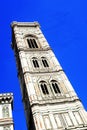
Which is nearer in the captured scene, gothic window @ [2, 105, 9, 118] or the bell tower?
gothic window @ [2, 105, 9, 118]

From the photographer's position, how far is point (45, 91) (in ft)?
101

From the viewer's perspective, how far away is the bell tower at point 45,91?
26.3m

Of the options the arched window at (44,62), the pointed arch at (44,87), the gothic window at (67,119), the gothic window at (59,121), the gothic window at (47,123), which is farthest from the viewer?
the arched window at (44,62)

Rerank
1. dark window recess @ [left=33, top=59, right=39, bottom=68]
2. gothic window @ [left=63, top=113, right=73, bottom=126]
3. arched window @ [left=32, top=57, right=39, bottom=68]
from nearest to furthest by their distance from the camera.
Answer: gothic window @ [left=63, top=113, right=73, bottom=126] → dark window recess @ [left=33, top=59, right=39, bottom=68] → arched window @ [left=32, top=57, right=39, bottom=68]

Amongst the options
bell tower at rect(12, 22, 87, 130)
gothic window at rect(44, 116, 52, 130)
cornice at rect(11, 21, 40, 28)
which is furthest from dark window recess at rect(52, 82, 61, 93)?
cornice at rect(11, 21, 40, 28)

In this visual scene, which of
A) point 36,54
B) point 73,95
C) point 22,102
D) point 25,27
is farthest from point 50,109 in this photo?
point 25,27

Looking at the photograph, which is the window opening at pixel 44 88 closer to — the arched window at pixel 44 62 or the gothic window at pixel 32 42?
the arched window at pixel 44 62

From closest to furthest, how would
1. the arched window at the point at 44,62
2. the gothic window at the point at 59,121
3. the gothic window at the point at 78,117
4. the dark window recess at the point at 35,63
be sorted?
the gothic window at the point at 59,121 < the gothic window at the point at 78,117 < the dark window recess at the point at 35,63 < the arched window at the point at 44,62

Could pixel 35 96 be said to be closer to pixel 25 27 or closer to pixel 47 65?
pixel 47 65

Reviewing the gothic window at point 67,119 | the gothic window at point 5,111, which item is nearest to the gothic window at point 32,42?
the gothic window at point 67,119

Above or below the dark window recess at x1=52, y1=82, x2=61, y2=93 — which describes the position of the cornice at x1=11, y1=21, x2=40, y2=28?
above

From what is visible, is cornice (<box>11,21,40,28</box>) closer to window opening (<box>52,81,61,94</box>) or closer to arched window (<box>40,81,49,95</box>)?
arched window (<box>40,81,49,95</box>)

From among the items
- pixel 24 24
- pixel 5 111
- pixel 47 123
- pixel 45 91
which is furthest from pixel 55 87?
pixel 24 24

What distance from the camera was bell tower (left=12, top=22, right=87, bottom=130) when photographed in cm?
2634
